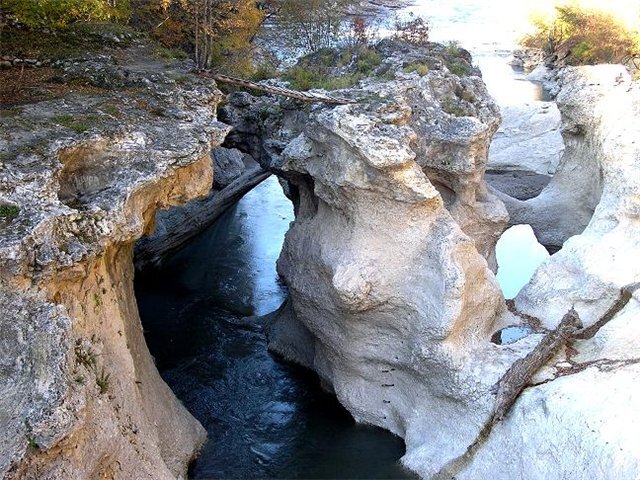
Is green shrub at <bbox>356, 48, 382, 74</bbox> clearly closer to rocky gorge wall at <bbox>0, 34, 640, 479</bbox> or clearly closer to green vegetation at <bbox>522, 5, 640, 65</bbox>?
rocky gorge wall at <bbox>0, 34, 640, 479</bbox>

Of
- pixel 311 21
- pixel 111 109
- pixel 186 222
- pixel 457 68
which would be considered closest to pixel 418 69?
pixel 457 68

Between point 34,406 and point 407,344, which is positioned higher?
point 34,406

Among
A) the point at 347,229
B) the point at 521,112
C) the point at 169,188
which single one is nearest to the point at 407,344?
the point at 347,229

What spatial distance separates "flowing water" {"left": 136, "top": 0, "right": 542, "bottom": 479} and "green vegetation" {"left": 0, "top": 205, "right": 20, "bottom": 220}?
20.3 ft

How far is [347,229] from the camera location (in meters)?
14.2

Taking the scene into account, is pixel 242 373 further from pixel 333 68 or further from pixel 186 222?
pixel 333 68

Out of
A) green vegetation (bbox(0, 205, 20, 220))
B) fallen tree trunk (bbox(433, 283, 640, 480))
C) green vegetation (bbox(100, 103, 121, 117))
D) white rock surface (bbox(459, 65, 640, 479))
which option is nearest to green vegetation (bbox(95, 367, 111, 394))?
green vegetation (bbox(0, 205, 20, 220))

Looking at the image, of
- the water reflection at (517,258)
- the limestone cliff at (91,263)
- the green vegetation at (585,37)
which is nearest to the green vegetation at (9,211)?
the limestone cliff at (91,263)

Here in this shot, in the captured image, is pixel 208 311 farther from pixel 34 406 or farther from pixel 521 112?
pixel 521 112

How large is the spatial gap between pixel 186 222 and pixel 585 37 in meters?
27.1

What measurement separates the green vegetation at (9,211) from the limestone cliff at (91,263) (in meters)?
0.02

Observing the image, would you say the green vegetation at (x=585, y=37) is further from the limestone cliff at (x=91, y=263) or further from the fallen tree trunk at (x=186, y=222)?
the limestone cliff at (x=91, y=263)

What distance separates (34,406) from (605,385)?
27.4ft

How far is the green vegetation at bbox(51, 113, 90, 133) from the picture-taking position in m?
10.8
